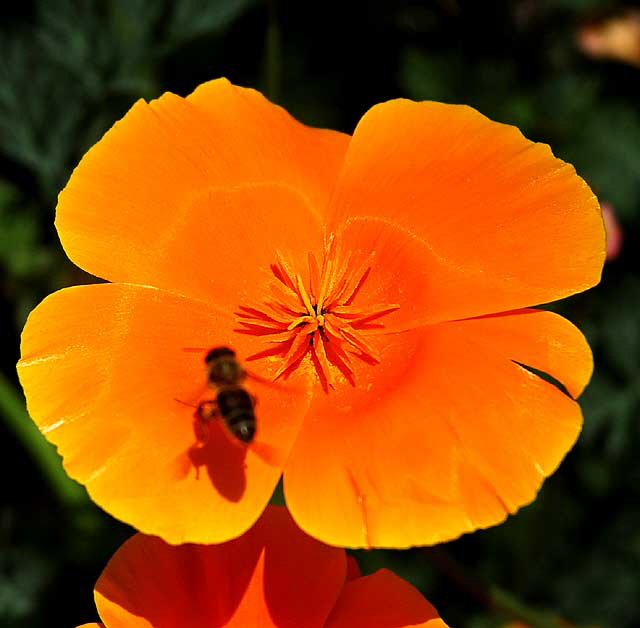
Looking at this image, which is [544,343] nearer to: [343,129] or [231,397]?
Answer: [231,397]

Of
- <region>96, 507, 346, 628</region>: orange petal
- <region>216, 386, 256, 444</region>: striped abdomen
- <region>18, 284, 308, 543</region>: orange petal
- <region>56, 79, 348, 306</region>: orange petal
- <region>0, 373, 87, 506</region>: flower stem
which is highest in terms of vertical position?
<region>56, 79, 348, 306</region>: orange petal

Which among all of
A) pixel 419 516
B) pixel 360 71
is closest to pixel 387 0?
pixel 360 71

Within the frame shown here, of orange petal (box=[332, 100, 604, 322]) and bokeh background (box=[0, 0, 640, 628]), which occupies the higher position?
orange petal (box=[332, 100, 604, 322])

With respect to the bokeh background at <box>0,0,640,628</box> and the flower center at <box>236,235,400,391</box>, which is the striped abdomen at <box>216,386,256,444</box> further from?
the bokeh background at <box>0,0,640,628</box>

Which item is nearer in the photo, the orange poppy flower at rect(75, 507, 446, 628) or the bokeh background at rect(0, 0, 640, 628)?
the orange poppy flower at rect(75, 507, 446, 628)

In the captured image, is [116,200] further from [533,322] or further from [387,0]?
[387,0]

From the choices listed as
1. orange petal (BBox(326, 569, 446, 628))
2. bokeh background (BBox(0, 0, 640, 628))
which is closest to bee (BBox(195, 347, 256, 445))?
orange petal (BBox(326, 569, 446, 628))

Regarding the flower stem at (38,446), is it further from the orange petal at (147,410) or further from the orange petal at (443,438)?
the orange petal at (443,438)
